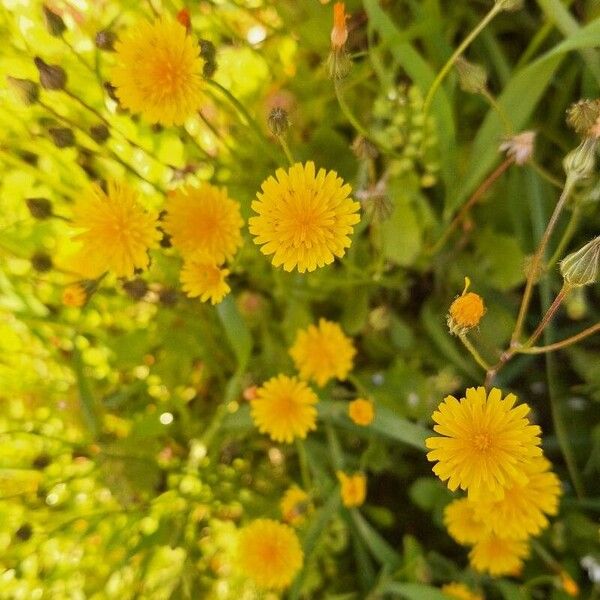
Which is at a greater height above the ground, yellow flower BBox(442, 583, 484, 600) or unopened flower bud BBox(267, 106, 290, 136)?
unopened flower bud BBox(267, 106, 290, 136)

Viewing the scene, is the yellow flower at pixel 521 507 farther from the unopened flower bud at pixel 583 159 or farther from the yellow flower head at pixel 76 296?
the yellow flower head at pixel 76 296

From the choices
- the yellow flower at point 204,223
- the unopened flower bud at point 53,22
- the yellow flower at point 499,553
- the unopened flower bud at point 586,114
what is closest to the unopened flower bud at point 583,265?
the unopened flower bud at point 586,114

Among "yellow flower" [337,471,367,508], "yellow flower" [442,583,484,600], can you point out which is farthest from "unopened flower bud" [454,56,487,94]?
"yellow flower" [442,583,484,600]

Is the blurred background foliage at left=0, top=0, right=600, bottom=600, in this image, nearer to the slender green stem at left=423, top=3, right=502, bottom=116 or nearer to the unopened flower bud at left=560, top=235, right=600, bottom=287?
the slender green stem at left=423, top=3, right=502, bottom=116

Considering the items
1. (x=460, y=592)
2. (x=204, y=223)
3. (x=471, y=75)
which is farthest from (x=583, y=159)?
(x=460, y=592)

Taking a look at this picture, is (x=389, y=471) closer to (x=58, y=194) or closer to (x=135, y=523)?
(x=135, y=523)
